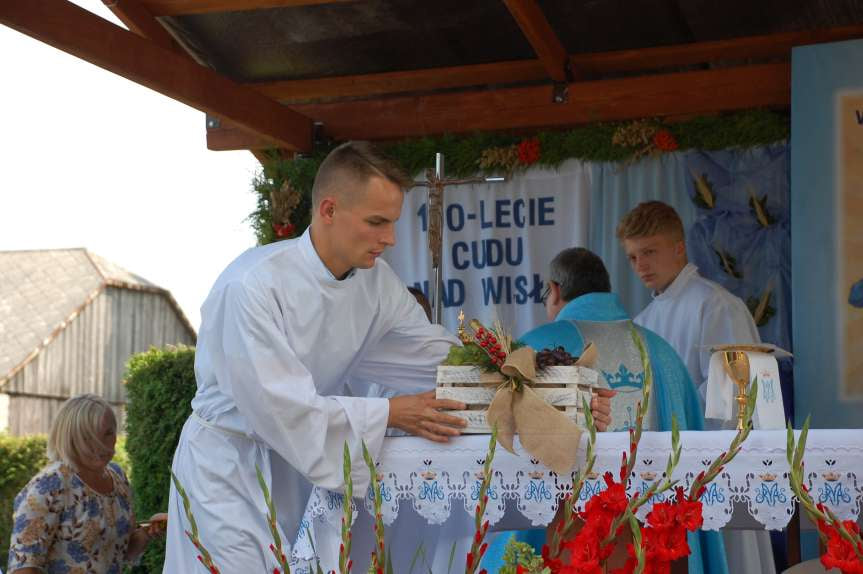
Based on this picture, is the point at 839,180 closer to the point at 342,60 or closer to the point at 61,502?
the point at 342,60

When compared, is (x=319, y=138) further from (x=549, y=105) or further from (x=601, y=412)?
(x=601, y=412)

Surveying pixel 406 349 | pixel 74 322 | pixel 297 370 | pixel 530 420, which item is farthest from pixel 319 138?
pixel 74 322

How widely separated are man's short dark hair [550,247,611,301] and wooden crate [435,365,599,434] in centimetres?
152

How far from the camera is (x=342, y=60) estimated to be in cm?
739

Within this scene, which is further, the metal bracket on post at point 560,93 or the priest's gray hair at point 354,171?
the metal bracket on post at point 560,93

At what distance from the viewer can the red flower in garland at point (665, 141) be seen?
6812 mm

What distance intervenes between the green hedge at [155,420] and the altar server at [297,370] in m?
4.70

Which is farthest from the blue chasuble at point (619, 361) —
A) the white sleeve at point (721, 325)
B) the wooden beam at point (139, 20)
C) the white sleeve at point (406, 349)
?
the wooden beam at point (139, 20)

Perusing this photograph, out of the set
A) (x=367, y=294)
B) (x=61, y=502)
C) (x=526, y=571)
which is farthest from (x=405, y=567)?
(x=526, y=571)

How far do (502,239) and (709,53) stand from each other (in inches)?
60.9

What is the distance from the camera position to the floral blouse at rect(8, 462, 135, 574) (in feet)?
17.7

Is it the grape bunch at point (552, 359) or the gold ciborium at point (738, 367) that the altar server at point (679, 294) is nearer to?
the gold ciborium at point (738, 367)

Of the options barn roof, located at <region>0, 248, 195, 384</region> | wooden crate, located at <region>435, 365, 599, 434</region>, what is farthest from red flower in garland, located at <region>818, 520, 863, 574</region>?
barn roof, located at <region>0, 248, 195, 384</region>

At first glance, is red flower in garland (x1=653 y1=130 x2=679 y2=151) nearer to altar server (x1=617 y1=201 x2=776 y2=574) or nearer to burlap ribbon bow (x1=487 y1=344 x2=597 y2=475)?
altar server (x1=617 y1=201 x2=776 y2=574)
